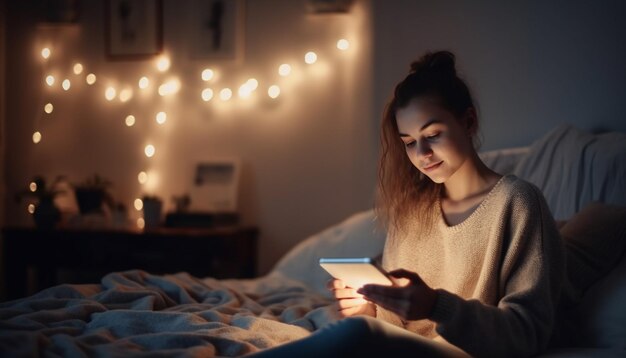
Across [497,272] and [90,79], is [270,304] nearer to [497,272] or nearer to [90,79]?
[497,272]

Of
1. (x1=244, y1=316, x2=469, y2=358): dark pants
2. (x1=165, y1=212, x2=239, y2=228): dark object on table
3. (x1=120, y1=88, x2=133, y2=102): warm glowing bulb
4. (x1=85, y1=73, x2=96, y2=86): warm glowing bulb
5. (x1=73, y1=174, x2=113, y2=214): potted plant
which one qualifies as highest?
(x1=85, y1=73, x2=96, y2=86): warm glowing bulb

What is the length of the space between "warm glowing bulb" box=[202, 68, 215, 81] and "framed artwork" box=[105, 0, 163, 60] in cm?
26

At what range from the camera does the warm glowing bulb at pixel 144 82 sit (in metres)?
3.44

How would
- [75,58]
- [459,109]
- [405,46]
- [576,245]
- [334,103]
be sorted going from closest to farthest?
[459,109] < [576,245] < [405,46] < [334,103] < [75,58]

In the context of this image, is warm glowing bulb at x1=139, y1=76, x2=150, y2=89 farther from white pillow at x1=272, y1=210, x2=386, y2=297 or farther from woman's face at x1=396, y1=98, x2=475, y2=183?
woman's face at x1=396, y1=98, x2=475, y2=183

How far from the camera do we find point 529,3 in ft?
A: 8.42

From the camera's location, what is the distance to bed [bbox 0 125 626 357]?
4.18ft

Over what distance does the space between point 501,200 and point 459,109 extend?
221mm

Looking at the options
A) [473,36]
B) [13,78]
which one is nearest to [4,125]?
[13,78]

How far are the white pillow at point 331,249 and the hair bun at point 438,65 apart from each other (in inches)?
38.8

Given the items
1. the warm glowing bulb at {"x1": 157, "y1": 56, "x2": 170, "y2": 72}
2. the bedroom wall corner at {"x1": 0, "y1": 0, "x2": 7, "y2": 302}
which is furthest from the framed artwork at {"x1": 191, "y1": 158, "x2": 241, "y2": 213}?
the bedroom wall corner at {"x1": 0, "y1": 0, "x2": 7, "y2": 302}

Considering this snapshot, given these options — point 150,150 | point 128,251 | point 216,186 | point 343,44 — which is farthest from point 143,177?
point 343,44

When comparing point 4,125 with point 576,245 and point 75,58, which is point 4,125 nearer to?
point 75,58

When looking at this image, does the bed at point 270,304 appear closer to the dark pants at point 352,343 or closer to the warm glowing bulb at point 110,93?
the dark pants at point 352,343
